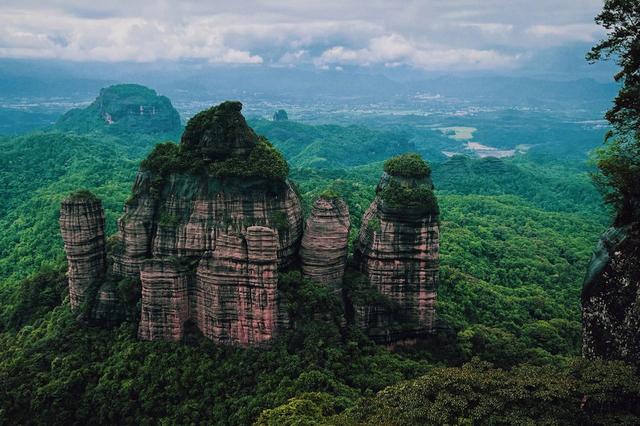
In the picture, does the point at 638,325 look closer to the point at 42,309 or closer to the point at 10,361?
the point at 10,361

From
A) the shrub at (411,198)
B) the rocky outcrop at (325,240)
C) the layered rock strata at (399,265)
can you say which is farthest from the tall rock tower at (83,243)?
the shrub at (411,198)

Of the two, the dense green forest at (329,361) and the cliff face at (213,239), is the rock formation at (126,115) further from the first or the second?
the cliff face at (213,239)

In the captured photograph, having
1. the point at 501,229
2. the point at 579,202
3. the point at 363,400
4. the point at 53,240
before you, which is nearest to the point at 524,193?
the point at 579,202

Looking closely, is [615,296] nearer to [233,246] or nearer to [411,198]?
[411,198]

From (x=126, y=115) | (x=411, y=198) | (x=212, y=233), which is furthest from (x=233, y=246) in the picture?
(x=126, y=115)

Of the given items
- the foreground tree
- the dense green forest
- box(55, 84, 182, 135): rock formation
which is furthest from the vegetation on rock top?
box(55, 84, 182, 135): rock formation

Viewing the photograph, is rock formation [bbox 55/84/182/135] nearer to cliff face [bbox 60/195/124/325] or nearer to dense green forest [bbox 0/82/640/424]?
dense green forest [bbox 0/82/640/424]
